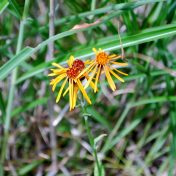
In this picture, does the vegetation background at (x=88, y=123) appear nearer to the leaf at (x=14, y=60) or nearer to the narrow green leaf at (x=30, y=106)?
the narrow green leaf at (x=30, y=106)

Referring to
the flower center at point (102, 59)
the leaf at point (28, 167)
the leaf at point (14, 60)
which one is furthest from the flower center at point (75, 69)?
the leaf at point (28, 167)

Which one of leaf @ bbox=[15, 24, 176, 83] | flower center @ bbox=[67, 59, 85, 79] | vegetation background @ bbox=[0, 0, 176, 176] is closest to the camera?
flower center @ bbox=[67, 59, 85, 79]

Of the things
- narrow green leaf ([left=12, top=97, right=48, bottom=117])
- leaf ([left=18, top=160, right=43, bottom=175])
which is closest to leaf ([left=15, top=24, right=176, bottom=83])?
narrow green leaf ([left=12, top=97, right=48, bottom=117])

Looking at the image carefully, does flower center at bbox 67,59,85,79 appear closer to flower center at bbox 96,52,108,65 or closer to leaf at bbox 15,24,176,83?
flower center at bbox 96,52,108,65

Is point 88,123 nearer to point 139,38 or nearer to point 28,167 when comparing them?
point 28,167

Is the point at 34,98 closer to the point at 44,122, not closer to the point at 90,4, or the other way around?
the point at 44,122

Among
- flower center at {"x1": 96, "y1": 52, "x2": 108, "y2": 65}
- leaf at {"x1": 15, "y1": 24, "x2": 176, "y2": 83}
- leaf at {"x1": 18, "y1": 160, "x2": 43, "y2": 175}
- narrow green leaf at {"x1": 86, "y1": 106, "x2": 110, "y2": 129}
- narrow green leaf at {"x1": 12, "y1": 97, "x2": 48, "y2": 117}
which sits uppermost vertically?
leaf at {"x1": 15, "y1": 24, "x2": 176, "y2": 83}

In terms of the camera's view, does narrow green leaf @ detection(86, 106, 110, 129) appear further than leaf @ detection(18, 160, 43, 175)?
No

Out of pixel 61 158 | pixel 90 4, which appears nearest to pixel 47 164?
pixel 61 158

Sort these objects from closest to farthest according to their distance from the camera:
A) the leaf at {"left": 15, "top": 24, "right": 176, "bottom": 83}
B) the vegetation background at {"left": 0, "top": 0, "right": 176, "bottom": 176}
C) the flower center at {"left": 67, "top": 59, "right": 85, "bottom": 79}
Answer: the flower center at {"left": 67, "top": 59, "right": 85, "bottom": 79} < the leaf at {"left": 15, "top": 24, "right": 176, "bottom": 83} < the vegetation background at {"left": 0, "top": 0, "right": 176, "bottom": 176}

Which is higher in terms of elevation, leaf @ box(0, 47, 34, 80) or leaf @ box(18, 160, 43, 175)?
leaf @ box(0, 47, 34, 80)

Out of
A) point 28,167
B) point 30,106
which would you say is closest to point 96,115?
point 30,106
